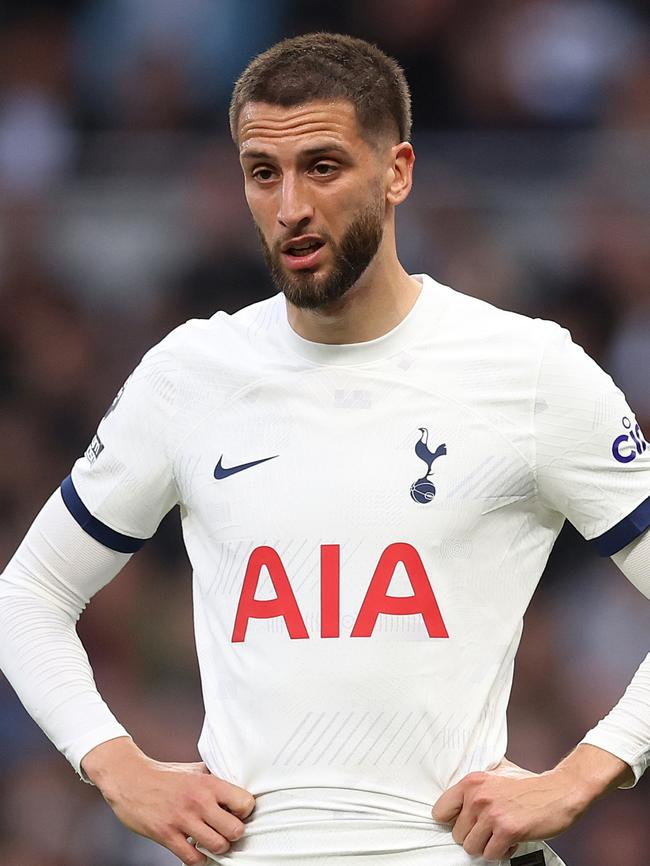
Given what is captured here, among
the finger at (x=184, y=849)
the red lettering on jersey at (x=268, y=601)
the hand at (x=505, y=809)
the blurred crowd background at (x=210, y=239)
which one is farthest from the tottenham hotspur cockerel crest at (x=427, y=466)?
the blurred crowd background at (x=210, y=239)

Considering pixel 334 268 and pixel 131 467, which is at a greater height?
pixel 334 268

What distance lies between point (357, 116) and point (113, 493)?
81 cm

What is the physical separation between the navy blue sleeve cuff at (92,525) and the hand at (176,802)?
1.35 feet

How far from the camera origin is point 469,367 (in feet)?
9.20

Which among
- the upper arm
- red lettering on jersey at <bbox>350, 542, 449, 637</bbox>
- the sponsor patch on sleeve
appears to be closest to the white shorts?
red lettering on jersey at <bbox>350, 542, 449, 637</bbox>

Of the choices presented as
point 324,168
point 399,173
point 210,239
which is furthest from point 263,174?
point 210,239

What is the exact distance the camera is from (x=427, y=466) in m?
2.74

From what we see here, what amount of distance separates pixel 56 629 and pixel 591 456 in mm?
1037

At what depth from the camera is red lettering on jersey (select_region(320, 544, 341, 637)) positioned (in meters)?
2.69

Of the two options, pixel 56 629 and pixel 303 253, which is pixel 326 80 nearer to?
pixel 303 253

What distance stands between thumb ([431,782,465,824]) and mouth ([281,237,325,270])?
91 centimetres

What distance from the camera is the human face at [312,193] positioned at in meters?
2.70

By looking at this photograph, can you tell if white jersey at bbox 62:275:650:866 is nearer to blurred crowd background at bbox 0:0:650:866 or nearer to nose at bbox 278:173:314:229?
nose at bbox 278:173:314:229

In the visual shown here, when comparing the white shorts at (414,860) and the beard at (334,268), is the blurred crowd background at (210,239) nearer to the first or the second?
the white shorts at (414,860)
